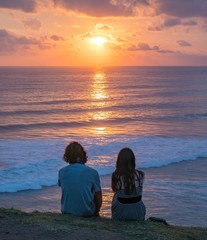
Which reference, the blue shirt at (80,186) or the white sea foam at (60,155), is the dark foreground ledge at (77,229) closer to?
the blue shirt at (80,186)

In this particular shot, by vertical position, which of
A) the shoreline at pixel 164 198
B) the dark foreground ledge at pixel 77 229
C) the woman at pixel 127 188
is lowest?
the shoreline at pixel 164 198

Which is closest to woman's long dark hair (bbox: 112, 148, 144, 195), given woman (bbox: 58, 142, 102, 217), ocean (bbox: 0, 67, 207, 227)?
woman (bbox: 58, 142, 102, 217)

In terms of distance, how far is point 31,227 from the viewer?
22.1 feet

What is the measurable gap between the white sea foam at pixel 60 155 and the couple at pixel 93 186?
7628 millimetres

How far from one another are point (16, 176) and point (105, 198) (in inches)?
171

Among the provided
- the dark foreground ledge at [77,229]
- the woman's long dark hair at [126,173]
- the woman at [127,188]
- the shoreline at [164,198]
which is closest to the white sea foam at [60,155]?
the shoreline at [164,198]

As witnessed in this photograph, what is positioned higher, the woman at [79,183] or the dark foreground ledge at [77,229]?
the woman at [79,183]

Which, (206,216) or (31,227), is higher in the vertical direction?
(31,227)

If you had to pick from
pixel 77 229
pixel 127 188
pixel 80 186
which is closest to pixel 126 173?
pixel 127 188

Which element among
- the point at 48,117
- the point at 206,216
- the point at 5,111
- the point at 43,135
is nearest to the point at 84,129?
the point at 43,135

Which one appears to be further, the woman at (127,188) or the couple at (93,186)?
the couple at (93,186)

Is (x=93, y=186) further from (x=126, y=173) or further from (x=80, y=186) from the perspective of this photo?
(x=126, y=173)

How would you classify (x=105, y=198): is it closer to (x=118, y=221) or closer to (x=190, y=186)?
(x=190, y=186)

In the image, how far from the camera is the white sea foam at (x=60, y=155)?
52.6 ft
